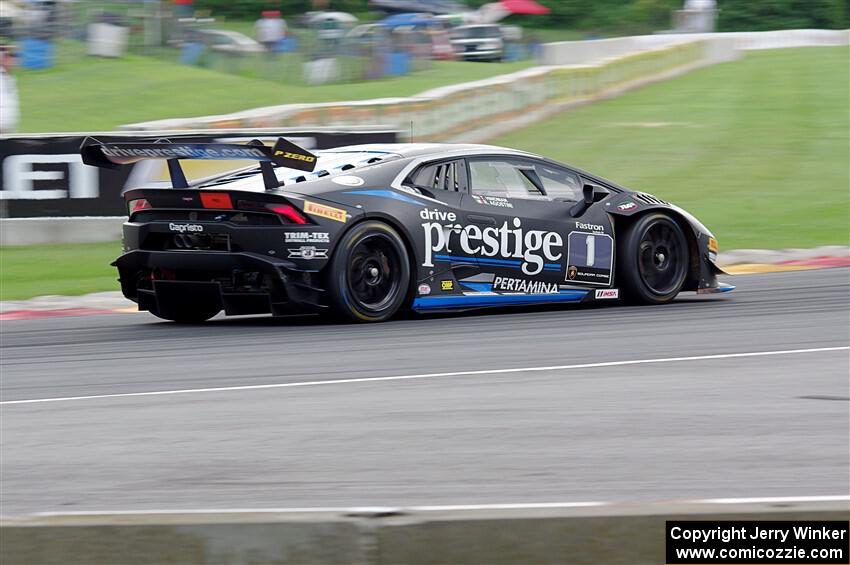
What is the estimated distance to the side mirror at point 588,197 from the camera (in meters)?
9.87

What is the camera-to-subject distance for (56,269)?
531 inches

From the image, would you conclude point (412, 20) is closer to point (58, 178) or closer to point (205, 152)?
point (58, 178)

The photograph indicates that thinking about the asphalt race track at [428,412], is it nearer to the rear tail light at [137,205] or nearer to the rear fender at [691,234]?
the rear fender at [691,234]

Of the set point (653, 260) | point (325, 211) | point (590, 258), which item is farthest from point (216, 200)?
point (653, 260)

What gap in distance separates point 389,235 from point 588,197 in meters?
1.81

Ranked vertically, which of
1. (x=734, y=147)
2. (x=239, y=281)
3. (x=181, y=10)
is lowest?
(x=239, y=281)

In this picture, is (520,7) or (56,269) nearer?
(56,269)

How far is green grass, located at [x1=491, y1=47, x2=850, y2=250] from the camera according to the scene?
54.9 feet

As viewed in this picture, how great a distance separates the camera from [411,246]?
A: 29.7 ft

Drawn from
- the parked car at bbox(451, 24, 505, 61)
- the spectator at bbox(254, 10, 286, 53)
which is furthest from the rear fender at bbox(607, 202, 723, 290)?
the parked car at bbox(451, 24, 505, 61)

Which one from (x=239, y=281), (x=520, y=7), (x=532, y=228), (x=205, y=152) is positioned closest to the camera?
(x=205, y=152)

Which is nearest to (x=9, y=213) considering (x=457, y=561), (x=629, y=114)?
(x=457, y=561)

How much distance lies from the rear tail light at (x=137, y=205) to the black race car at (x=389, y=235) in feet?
0.04

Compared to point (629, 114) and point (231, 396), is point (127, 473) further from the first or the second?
point (629, 114)
